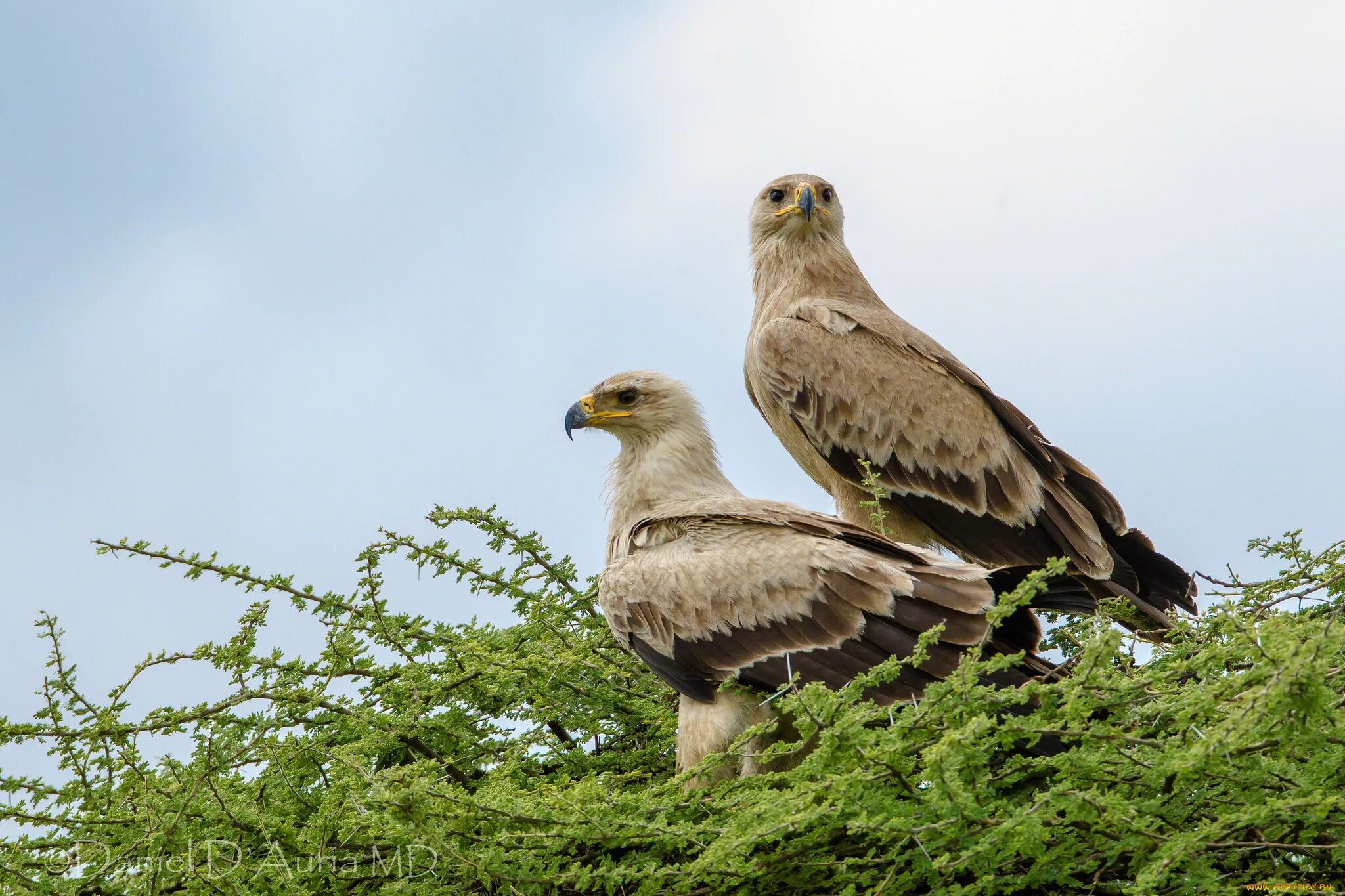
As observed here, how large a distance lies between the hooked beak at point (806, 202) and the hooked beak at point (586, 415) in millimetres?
2147

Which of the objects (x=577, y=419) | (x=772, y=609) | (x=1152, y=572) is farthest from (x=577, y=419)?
(x=1152, y=572)

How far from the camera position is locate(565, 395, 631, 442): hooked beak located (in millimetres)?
5965

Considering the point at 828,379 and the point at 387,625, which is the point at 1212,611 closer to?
the point at 828,379

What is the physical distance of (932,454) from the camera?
6746 mm

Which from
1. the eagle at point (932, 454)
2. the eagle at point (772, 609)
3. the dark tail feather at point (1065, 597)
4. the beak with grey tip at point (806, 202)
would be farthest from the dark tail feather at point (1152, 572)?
the beak with grey tip at point (806, 202)

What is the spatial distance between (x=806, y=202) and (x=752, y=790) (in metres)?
4.35

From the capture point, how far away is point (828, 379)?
681cm

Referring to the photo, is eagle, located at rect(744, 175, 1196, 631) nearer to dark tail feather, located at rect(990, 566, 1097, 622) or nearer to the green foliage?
dark tail feather, located at rect(990, 566, 1097, 622)

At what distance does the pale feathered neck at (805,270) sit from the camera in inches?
296

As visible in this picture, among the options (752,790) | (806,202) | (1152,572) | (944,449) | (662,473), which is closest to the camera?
(752,790)

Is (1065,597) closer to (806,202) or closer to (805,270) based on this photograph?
(805,270)

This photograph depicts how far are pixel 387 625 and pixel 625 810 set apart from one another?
6.57 feet

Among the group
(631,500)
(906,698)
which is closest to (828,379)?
(631,500)

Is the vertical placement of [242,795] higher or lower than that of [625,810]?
higher
